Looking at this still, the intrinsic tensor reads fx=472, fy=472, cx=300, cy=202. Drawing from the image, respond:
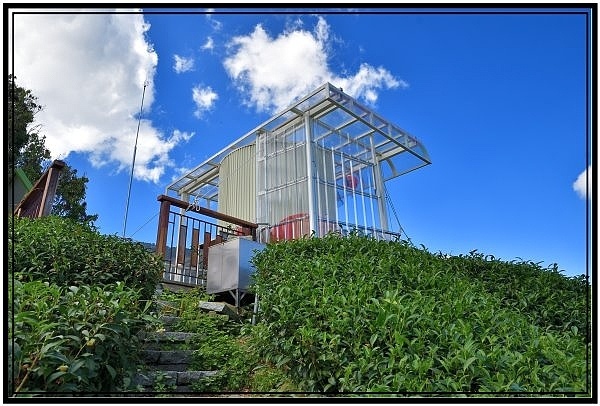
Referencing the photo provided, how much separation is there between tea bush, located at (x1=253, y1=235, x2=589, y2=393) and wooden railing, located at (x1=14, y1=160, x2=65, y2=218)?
1985 mm

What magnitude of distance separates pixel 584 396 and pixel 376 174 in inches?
267

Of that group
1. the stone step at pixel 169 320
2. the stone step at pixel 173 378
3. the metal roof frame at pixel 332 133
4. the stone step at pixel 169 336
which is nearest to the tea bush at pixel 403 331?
the stone step at pixel 173 378

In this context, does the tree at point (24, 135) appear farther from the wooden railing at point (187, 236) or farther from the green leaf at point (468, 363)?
the green leaf at point (468, 363)

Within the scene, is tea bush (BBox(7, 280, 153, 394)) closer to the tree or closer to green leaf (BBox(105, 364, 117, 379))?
green leaf (BBox(105, 364, 117, 379))

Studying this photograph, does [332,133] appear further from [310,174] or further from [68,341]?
[68,341]

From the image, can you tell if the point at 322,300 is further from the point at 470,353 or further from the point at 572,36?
the point at 572,36

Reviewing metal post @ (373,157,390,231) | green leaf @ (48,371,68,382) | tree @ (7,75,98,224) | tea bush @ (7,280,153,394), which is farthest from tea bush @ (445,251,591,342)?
metal post @ (373,157,390,231)

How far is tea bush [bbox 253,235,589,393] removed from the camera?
1450 mm

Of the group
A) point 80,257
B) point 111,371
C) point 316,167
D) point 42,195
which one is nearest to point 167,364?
point 80,257

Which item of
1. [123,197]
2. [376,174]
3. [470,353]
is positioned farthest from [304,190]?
[470,353]

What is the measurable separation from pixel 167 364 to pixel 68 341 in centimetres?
118

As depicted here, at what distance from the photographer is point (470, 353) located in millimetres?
1523

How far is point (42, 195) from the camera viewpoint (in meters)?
4.32

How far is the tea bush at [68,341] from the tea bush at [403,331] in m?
0.74
